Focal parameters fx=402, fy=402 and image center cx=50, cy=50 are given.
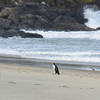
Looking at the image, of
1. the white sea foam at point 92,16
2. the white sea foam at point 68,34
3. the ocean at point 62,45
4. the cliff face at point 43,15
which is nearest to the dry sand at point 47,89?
the ocean at point 62,45

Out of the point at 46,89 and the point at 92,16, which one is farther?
the point at 92,16

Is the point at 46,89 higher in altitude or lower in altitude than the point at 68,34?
higher

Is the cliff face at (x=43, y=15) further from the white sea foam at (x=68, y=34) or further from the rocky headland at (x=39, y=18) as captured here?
the white sea foam at (x=68, y=34)

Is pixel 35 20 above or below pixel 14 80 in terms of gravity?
below

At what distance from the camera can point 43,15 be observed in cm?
5312

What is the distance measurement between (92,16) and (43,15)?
938 centimetres

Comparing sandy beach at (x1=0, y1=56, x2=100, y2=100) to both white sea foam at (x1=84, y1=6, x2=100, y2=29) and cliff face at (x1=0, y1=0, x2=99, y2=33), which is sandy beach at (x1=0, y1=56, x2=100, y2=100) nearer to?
cliff face at (x1=0, y1=0, x2=99, y2=33)

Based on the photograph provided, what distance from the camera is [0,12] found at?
168ft

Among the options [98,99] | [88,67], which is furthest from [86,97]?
[88,67]

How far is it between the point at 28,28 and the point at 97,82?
127 ft

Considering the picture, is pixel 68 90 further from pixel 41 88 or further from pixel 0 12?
pixel 0 12

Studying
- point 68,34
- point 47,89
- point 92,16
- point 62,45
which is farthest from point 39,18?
point 47,89

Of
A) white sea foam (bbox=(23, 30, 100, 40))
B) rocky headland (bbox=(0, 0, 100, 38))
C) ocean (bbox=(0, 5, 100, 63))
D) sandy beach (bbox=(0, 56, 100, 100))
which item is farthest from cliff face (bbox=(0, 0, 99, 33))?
sandy beach (bbox=(0, 56, 100, 100))

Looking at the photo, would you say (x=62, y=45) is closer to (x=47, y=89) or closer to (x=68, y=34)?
(x=68, y=34)
